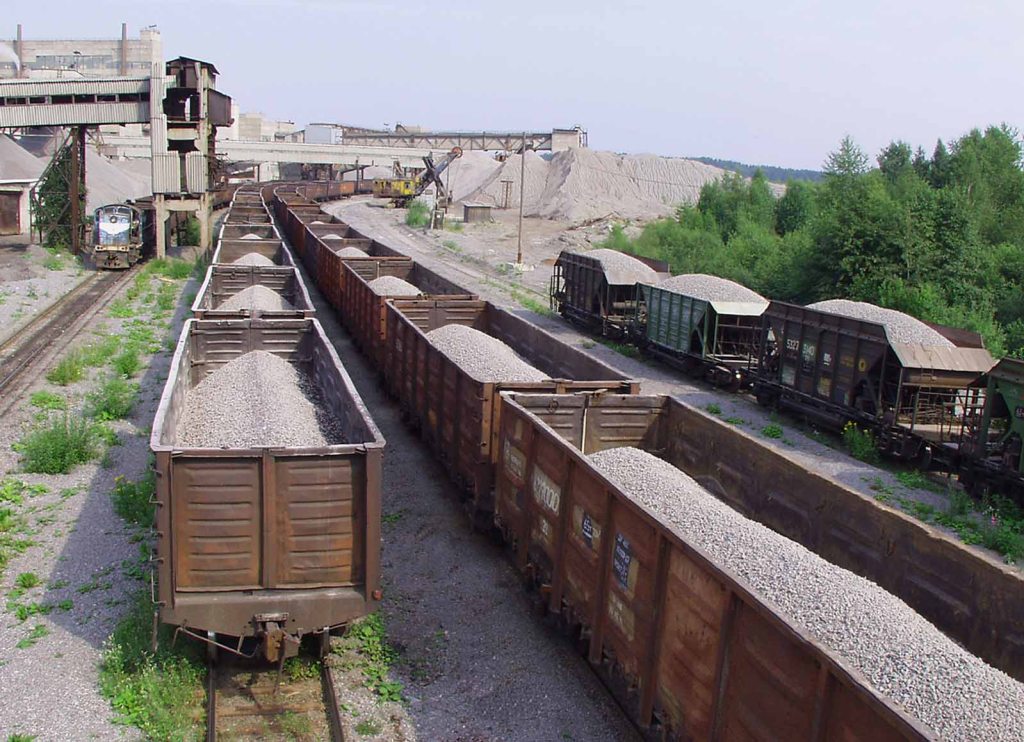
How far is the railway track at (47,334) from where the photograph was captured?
792 inches

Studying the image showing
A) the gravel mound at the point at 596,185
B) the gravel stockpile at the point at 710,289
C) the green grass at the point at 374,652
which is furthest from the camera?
the gravel mound at the point at 596,185

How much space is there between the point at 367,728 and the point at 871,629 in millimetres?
4260

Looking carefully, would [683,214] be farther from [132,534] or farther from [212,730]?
[212,730]

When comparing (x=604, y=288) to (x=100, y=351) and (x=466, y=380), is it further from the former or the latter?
(x=466, y=380)

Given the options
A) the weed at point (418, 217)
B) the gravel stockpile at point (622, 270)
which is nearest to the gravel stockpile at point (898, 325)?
the gravel stockpile at point (622, 270)

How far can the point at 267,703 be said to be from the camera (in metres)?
8.25

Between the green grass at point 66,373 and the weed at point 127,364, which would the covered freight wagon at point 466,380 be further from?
the green grass at point 66,373

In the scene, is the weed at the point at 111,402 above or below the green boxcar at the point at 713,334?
below

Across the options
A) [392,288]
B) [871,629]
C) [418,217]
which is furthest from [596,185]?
[871,629]

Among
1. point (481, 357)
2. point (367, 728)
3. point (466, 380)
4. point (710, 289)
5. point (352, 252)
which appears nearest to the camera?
point (367, 728)

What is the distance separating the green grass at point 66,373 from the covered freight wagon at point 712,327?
14.6 metres

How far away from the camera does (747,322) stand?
2425 cm

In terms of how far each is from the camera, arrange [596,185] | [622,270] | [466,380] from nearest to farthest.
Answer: [466,380], [622,270], [596,185]

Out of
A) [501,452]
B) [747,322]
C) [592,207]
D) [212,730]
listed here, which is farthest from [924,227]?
[592,207]
